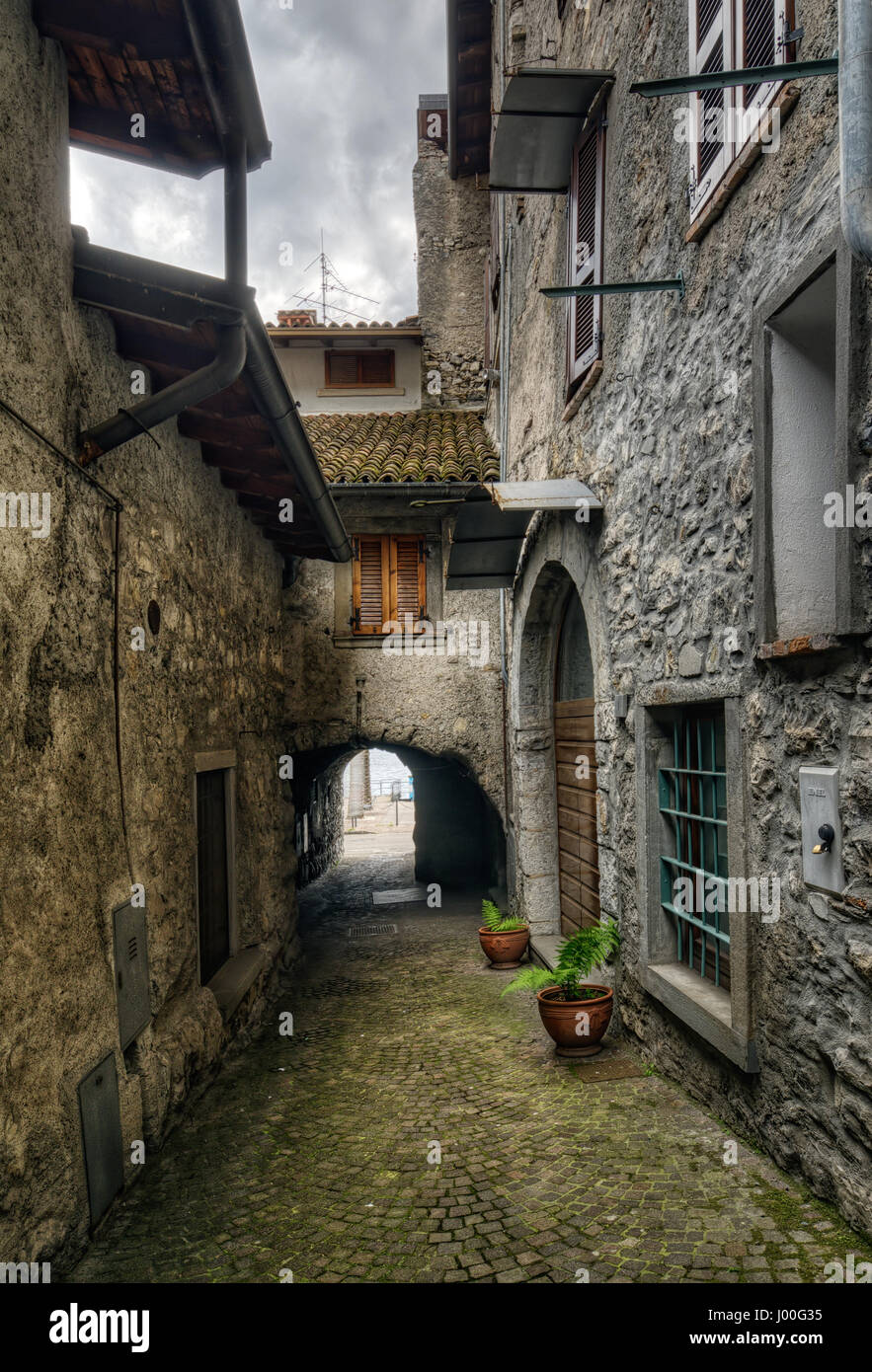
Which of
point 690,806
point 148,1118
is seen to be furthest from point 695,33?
point 148,1118

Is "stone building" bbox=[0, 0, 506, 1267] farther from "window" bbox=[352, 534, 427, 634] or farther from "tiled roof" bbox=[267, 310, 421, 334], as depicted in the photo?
"tiled roof" bbox=[267, 310, 421, 334]

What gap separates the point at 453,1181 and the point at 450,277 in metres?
12.2

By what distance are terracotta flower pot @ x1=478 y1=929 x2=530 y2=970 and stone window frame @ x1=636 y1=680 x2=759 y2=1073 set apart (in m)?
2.88

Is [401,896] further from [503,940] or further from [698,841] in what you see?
[698,841]

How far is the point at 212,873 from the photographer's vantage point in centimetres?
602

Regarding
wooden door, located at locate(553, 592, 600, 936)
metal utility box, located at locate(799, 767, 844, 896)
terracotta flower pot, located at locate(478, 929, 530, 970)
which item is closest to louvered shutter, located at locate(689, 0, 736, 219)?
metal utility box, located at locate(799, 767, 844, 896)

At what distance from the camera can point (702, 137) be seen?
3795 mm

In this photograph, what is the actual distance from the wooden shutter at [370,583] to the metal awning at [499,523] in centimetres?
91

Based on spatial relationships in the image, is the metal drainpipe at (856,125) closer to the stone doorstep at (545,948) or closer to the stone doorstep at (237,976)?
the stone doorstep at (237,976)

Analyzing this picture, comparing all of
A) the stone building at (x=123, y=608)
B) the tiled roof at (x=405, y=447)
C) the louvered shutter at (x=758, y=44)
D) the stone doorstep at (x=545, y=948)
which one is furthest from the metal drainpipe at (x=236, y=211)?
the stone doorstep at (x=545, y=948)

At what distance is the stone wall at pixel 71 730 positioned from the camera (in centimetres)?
293

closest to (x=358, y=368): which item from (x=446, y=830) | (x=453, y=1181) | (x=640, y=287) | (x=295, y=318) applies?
(x=295, y=318)

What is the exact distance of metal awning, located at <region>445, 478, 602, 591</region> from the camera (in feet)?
17.3

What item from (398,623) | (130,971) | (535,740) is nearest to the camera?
(130,971)
